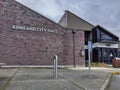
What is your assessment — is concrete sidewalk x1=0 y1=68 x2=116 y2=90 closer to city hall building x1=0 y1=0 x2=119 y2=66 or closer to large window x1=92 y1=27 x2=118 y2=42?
city hall building x1=0 y1=0 x2=119 y2=66

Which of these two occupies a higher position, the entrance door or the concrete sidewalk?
the entrance door

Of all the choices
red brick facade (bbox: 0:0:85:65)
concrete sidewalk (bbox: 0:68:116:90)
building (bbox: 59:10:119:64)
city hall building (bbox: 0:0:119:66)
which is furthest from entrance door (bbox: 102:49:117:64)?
concrete sidewalk (bbox: 0:68:116:90)

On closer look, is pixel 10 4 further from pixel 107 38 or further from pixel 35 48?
pixel 107 38

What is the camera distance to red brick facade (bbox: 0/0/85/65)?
22.3 metres

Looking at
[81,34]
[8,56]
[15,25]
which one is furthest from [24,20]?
[81,34]

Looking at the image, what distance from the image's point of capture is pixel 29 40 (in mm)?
23031

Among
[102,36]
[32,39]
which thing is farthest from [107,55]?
[32,39]

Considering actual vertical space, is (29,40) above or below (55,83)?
above

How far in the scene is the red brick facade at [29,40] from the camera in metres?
22.3

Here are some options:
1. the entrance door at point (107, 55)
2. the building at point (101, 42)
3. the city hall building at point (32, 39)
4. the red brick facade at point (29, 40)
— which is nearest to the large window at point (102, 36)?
the building at point (101, 42)

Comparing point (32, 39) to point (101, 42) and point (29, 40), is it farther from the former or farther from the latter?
point (101, 42)

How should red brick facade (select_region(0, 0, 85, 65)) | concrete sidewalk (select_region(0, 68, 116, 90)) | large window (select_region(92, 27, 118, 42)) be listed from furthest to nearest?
large window (select_region(92, 27, 118, 42)) → red brick facade (select_region(0, 0, 85, 65)) → concrete sidewalk (select_region(0, 68, 116, 90))

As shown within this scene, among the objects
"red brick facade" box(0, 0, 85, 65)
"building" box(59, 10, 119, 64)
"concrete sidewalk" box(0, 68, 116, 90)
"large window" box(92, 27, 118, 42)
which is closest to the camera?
"concrete sidewalk" box(0, 68, 116, 90)

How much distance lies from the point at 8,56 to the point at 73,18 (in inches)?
681
